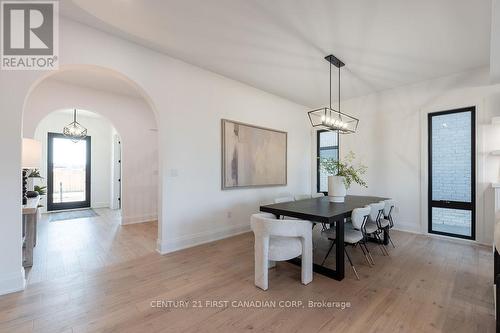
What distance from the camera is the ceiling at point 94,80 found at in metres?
3.97

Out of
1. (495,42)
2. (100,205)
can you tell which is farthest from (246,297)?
(100,205)

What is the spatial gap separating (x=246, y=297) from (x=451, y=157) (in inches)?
174

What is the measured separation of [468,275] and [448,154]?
238 cm

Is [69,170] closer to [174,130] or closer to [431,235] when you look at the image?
[174,130]

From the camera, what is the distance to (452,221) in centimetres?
407

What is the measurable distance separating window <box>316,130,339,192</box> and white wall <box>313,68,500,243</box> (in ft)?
1.17

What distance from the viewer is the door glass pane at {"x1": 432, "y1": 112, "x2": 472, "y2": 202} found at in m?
3.92

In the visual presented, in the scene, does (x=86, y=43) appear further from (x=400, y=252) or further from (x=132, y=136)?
(x=400, y=252)

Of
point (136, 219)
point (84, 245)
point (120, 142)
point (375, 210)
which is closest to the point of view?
point (375, 210)

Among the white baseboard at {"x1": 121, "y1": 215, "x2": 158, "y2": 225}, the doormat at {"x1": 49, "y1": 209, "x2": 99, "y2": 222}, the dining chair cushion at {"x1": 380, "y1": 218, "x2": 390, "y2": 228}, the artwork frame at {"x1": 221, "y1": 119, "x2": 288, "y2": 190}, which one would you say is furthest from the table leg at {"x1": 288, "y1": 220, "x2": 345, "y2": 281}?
the doormat at {"x1": 49, "y1": 209, "x2": 99, "y2": 222}

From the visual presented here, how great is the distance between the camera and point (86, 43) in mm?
2689

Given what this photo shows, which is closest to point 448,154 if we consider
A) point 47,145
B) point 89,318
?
point 89,318

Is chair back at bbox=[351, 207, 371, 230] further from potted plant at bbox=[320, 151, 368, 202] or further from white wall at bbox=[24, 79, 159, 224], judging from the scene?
white wall at bbox=[24, 79, 159, 224]

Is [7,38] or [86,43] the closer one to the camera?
[7,38]
